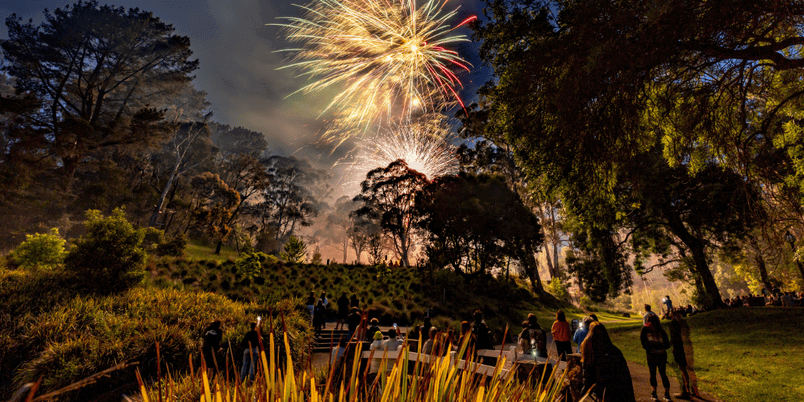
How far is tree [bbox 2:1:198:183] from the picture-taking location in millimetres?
19422

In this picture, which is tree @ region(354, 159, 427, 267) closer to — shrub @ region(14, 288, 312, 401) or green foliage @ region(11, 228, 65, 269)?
shrub @ region(14, 288, 312, 401)

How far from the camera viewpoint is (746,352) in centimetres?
1003

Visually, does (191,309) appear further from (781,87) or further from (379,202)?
(379,202)

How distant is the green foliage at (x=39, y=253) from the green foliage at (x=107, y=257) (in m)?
3.40

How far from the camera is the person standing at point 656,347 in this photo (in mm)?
6039

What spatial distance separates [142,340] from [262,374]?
336 inches

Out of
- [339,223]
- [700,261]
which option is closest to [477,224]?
[700,261]

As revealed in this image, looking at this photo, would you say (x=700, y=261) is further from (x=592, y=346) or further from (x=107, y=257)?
(x=107, y=257)

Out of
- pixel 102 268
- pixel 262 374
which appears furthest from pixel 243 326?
pixel 262 374

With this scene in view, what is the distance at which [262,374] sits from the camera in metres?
1.63

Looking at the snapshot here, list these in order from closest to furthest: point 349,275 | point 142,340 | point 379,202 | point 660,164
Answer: point 142,340, point 660,164, point 349,275, point 379,202

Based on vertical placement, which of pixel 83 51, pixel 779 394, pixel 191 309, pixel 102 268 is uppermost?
pixel 83 51

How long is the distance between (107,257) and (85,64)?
22142 millimetres

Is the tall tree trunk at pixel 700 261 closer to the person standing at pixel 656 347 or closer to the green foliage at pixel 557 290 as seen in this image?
the green foliage at pixel 557 290
